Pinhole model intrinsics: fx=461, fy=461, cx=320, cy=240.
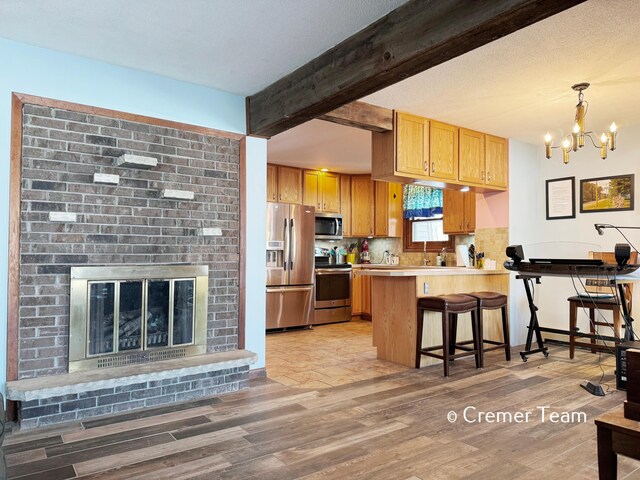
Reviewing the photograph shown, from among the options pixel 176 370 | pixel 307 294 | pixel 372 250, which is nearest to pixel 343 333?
pixel 307 294

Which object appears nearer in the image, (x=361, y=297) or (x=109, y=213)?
(x=109, y=213)

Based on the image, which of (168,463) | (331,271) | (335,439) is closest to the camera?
(168,463)

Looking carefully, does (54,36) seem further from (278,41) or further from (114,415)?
(114,415)

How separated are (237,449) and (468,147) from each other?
365cm

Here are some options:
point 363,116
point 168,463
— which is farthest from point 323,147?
point 168,463

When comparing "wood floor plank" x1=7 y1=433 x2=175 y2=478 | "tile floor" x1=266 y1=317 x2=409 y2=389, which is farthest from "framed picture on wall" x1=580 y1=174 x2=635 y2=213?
"wood floor plank" x1=7 y1=433 x2=175 y2=478

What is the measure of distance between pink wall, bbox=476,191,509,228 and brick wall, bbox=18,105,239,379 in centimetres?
305

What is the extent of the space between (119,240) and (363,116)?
7.06 ft

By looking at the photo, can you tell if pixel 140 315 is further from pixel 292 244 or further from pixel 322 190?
pixel 322 190

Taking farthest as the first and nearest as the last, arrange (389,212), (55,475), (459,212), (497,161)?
(389,212)
(459,212)
(497,161)
(55,475)

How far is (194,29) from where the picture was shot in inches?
102

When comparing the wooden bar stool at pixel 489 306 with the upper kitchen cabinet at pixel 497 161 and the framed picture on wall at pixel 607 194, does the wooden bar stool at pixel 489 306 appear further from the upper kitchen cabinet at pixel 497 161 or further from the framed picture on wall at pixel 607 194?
the framed picture on wall at pixel 607 194

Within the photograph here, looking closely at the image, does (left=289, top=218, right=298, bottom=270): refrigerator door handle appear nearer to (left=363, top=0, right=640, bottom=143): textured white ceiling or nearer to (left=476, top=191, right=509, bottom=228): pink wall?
(left=476, top=191, right=509, bottom=228): pink wall

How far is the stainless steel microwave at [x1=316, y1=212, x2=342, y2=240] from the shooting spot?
23.4 feet
